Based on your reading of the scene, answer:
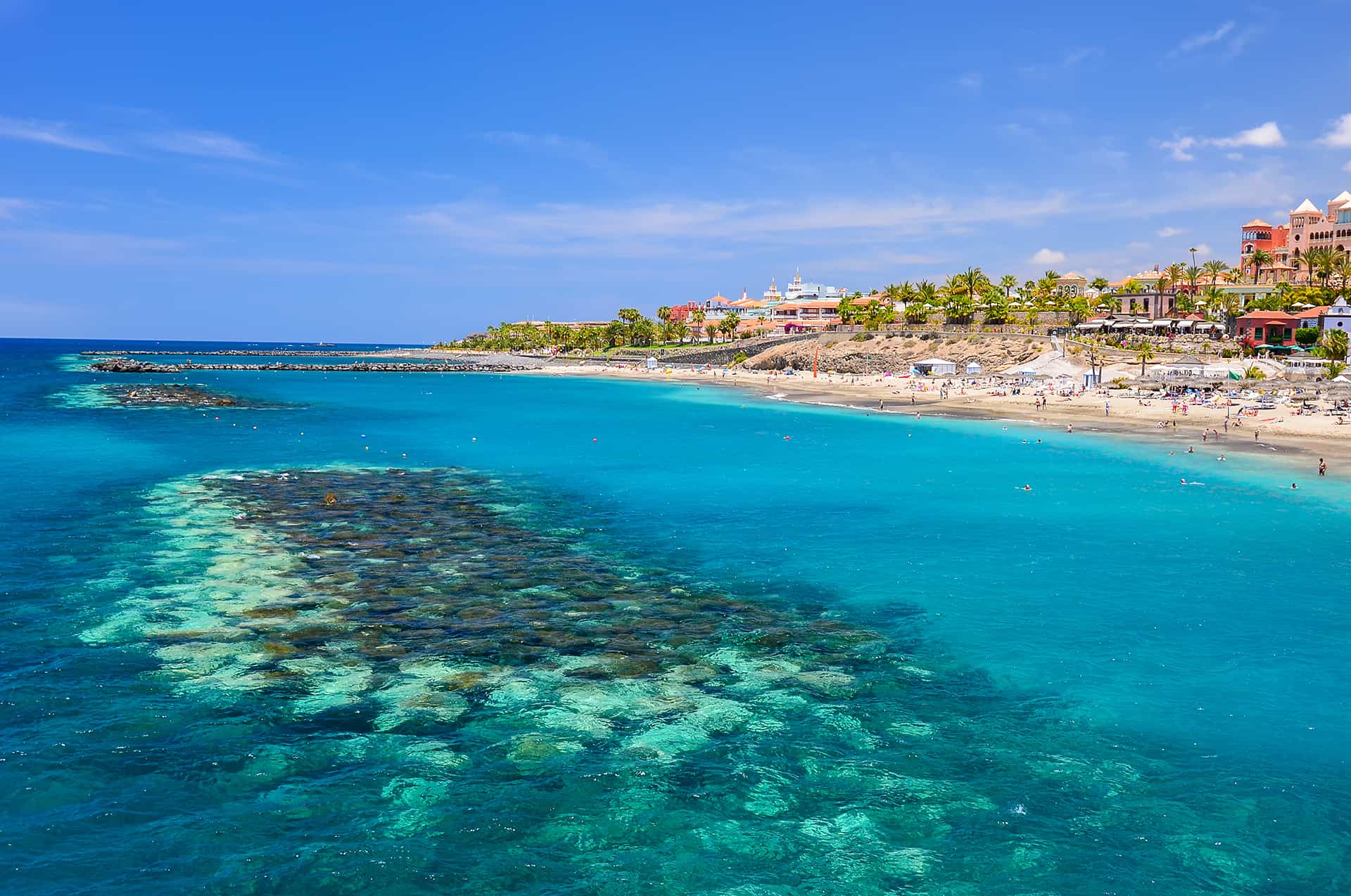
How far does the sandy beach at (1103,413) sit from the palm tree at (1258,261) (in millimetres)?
64924

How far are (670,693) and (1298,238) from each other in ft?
567

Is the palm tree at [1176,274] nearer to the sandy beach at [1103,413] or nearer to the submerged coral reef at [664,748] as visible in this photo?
the sandy beach at [1103,413]

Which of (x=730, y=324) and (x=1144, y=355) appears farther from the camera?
(x=730, y=324)

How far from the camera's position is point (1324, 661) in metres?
21.2

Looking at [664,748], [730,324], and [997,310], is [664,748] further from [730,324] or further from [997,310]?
[730,324]

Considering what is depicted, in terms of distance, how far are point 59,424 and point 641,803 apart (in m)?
78.1

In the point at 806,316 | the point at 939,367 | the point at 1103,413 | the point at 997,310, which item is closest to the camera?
the point at 1103,413

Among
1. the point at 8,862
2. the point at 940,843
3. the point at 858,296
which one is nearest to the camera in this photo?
the point at 8,862

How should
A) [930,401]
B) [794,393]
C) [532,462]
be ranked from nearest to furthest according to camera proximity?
[532,462], [930,401], [794,393]

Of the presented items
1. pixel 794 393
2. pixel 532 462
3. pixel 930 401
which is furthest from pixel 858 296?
pixel 532 462

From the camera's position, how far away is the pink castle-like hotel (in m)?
139

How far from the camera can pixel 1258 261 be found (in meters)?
139

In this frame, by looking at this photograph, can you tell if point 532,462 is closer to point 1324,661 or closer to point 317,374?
point 1324,661

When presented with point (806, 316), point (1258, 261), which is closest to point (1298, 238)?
point (1258, 261)
